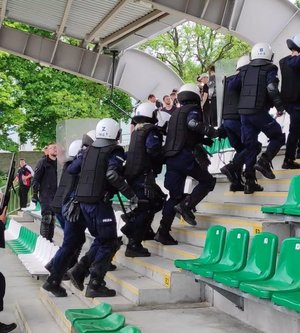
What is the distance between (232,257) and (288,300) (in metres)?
1.62

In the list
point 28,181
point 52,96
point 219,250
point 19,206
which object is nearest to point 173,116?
point 219,250

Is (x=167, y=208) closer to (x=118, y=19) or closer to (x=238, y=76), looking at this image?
(x=238, y=76)

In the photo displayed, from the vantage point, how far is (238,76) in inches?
300

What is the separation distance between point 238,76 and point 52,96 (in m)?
20.4

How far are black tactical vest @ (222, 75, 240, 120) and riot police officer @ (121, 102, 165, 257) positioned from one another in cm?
109

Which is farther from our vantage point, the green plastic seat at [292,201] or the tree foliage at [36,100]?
the tree foliage at [36,100]

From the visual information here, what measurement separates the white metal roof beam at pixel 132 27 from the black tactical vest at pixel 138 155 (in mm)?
7271

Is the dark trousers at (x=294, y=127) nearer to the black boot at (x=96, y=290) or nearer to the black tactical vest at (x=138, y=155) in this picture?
the black tactical vest at (x=138, y=155)

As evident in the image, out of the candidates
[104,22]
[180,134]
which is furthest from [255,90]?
[104,22]

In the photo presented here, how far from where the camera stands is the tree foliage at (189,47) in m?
37.6

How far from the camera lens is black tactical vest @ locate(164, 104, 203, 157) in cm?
734

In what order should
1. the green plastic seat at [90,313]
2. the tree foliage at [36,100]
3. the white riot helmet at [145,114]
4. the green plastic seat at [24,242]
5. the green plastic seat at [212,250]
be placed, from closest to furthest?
the green plastic seat at [90,313]
the green plastic seat at [212,250]
the white riot helmet at [145,114]
the green plastic seat at [24,242]
the tree foliage at [36,100]

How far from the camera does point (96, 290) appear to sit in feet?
21.7

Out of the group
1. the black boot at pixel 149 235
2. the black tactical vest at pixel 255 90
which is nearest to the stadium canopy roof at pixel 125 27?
the black tactical vest at pixel 255 90
